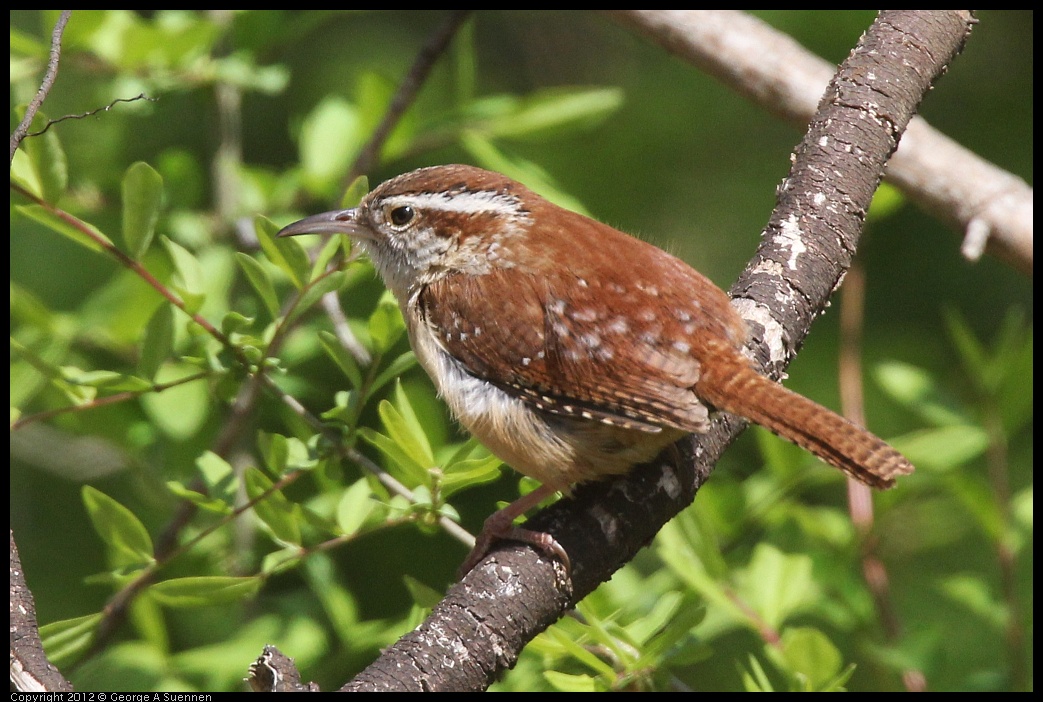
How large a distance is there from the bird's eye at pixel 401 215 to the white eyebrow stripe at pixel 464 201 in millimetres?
18

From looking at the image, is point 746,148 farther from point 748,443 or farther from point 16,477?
point 16,477

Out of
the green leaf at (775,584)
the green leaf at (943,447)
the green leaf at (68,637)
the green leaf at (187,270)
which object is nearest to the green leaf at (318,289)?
the green leaf at (187,270)

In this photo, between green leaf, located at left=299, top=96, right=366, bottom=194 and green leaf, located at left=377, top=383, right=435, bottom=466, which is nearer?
green leaf, located at left=377, top=383, right=435, bottom=466

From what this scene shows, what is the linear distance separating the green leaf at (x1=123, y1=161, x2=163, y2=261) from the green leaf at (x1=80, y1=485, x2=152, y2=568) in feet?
2.05

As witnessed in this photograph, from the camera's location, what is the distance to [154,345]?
2.51 meters

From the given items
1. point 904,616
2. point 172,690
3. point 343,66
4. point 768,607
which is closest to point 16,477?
point 172,690

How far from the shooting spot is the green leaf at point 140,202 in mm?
2416

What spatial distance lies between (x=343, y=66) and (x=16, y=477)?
2685mm

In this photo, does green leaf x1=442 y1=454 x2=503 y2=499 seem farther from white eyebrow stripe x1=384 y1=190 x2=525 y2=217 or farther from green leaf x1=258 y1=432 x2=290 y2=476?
white eyebrow stripe x1=384 y1=190 x2=525 y2=217

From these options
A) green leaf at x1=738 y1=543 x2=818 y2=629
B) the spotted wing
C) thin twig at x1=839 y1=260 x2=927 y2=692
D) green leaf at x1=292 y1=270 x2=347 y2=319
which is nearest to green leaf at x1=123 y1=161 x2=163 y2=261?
green leaf at x1=292 y1=270 x2=347 y2=319

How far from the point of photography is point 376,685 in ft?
5.99

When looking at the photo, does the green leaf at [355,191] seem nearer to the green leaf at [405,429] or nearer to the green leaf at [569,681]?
the green leaf at [405,429]

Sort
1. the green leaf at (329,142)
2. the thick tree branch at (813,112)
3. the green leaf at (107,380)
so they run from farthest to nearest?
the green leaf at (329,142)
the thick tree branch at (813,112)
the green leaf at (107,380)

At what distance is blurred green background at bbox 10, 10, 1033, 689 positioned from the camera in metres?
3.18
